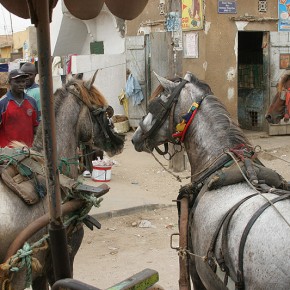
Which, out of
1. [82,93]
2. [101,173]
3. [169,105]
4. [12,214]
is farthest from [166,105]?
[101,173]

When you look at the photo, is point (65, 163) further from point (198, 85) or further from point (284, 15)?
point (284, 15)

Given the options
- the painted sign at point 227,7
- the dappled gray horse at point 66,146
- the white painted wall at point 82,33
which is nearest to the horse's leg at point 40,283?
the dappled gray horse at point 66,146

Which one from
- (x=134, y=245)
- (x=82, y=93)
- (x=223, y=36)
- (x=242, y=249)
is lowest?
(x=134, y=245)

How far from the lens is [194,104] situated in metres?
3.69

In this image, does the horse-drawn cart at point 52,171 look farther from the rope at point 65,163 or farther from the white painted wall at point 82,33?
the white painted wall at point 82,33

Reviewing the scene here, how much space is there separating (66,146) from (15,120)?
110 cm

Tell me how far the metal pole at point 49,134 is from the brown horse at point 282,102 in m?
6.04

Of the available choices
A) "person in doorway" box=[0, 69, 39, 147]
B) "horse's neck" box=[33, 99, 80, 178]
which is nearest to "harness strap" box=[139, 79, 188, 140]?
"horse's neck" box=[33, 99, 80, 178]

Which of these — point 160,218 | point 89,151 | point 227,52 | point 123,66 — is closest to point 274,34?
point 227,52

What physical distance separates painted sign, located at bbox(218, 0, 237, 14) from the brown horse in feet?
13.7

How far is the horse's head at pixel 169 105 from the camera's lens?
3.80m

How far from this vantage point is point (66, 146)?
382 centimetres

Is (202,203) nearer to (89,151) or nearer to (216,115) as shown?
(216,115)

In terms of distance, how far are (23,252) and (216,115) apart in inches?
64.7
